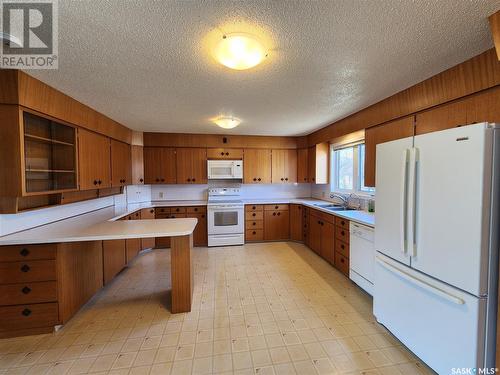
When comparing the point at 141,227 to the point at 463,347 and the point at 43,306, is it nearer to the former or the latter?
the point at 43,306

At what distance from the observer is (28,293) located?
1.96 meters

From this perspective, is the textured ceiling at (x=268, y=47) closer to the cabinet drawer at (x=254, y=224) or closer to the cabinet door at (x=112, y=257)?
the cabinet door at (x=112, y=257)

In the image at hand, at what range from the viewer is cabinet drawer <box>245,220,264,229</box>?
4656 millimetres

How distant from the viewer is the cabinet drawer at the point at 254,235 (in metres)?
4.67

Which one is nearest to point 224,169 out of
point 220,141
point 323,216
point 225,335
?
point 220,141

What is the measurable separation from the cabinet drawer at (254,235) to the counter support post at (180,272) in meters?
2.41

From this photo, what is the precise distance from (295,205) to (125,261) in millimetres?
3250

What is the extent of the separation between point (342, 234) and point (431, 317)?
159 centimetres

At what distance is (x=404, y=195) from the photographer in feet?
5.69

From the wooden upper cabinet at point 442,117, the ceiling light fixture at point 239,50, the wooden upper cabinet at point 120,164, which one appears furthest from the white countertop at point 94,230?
the ceiling light fixture at point 239,50

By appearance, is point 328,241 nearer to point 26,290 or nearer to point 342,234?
point 342,234

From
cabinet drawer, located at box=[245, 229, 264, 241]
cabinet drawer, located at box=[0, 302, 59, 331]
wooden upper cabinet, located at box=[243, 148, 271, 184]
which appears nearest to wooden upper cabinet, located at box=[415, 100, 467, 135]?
wooden upper cabinet, located at box=[243, 148, 271, 184]

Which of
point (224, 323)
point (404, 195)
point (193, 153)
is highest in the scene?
point (193, 153)

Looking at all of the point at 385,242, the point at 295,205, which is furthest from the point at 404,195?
the point at 295,205
